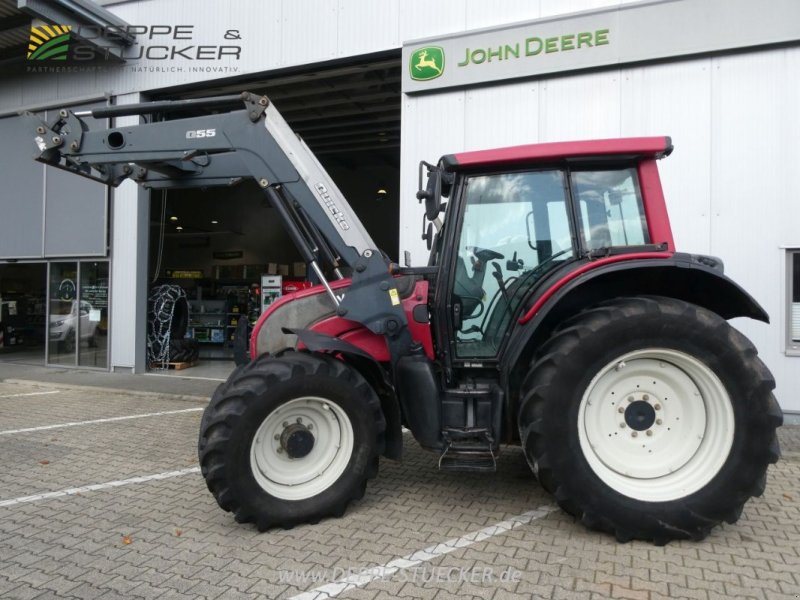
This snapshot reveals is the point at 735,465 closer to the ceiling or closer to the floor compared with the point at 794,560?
closer to the ceiling

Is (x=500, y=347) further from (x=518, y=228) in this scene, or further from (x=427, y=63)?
(x=427, y=63)

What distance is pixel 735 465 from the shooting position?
3254 millimetres

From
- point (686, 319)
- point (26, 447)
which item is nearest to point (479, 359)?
point (686, 319)

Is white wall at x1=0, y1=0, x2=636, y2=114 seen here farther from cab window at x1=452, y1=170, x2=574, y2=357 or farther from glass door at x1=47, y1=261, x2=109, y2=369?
cab window at x1=452, y1=170, x2=574, y2=357

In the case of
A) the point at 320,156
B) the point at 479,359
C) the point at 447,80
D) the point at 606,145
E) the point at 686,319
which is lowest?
the point at 479,359

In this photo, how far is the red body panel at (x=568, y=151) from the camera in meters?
3.61

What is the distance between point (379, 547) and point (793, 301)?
6.15 meters

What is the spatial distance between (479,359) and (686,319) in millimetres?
1360

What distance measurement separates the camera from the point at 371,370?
13.1ft

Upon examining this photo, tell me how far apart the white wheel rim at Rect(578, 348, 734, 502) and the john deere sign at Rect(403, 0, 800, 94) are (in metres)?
5.23

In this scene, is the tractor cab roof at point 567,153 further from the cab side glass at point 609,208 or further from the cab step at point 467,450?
the cab step at point 467,450

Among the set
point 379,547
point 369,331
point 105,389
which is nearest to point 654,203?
point 369,331

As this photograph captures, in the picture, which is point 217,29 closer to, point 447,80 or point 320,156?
point 447,80

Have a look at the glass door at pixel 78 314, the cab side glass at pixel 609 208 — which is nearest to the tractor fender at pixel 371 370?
the cab side glass at pixel 609 208
